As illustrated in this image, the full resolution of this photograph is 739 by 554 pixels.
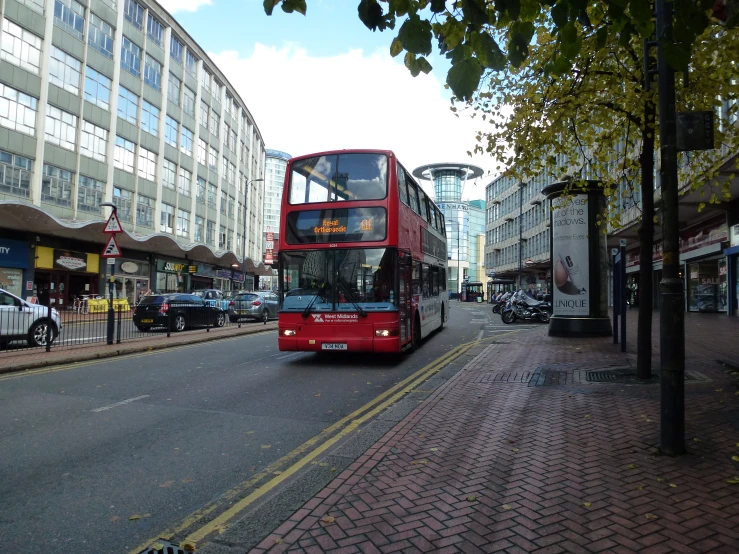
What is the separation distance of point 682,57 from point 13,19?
112 ft

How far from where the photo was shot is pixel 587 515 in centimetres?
340

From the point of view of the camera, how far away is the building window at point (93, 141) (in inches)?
1281

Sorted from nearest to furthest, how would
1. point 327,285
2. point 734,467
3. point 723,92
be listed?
1. point 734,467
2. point 723,92
3. point 327,285

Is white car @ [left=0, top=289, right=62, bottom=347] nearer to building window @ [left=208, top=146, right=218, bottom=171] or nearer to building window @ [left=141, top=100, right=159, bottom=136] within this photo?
building window @ [left=141, top=100, right=159, bottom=136]

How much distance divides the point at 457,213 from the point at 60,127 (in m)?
87.8

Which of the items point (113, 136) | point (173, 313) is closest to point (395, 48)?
point (173, 313)

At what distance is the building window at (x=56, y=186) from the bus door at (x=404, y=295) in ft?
88.2

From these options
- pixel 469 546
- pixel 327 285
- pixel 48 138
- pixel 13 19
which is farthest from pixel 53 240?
pixel 469 546

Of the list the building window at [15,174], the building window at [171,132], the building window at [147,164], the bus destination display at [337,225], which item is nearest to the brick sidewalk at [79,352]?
the bus destination display at [337,225]

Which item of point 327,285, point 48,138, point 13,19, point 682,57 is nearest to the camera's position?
point 682,57

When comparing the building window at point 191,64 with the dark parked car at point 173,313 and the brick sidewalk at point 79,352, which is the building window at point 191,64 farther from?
the brick sidewalk at point 79,352

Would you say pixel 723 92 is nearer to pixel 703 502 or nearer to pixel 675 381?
pixel 675 381

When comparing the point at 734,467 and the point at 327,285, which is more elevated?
the point at 327,285

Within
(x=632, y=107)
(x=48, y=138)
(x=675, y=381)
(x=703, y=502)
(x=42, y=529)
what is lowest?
(x=42, y=529)
